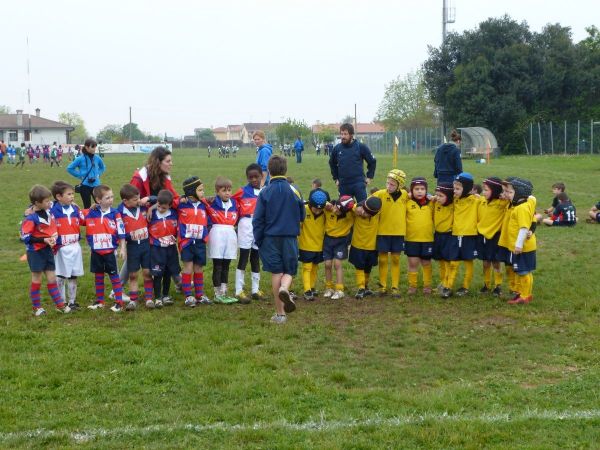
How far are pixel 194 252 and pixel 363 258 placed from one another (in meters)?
2.24

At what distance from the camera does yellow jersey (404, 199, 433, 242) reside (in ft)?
31.3

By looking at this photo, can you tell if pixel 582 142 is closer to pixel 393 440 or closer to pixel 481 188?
pixel 481 188

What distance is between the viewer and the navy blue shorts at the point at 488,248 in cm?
938

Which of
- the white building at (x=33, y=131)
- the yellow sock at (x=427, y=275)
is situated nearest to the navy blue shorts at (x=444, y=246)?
the yellow sock at (x=427, y=275)

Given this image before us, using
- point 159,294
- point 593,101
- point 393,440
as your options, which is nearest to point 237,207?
point 159,294


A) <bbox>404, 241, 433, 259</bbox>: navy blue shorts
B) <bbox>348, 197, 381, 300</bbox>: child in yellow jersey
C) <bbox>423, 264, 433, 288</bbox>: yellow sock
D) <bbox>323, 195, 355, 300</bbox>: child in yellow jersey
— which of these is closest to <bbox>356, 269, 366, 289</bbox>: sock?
<bbox>348, 197, 381, 300</bbox>: child in yellow jersey

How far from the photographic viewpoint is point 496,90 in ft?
186

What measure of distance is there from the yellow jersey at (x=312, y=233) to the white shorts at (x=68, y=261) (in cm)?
285

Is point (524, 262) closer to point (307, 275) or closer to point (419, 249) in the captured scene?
point (419, 249)

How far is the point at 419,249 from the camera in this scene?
378 inches

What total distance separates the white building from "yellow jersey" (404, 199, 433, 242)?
96674 millimetres

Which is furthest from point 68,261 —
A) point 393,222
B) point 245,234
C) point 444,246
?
point 444,246

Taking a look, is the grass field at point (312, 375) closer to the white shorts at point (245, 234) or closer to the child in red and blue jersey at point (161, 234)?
the child in red and blue jersey at point (161, 234)

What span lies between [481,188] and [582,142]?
4237 centimetres
